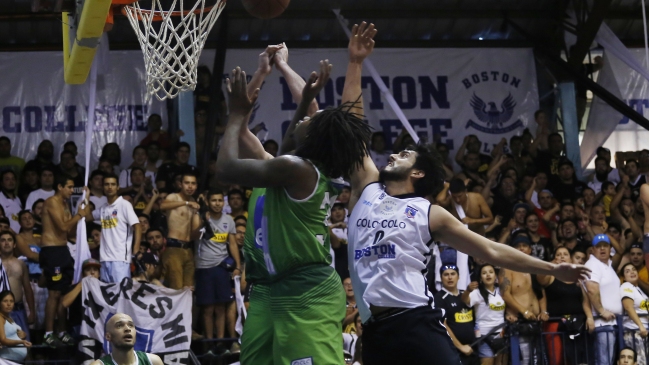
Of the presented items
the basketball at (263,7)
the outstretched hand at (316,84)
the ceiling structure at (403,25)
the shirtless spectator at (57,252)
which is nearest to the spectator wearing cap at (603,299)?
the ceiling structure at (403,25)

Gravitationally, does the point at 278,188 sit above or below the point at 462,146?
below

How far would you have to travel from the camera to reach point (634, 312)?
11805 millimetres

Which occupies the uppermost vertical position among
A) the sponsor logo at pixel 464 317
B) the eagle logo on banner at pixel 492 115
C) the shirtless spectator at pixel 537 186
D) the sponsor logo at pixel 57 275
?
the eagle logo on banner at pixel 492 115

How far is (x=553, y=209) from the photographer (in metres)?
13.9

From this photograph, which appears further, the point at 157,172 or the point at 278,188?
the point at 157,172

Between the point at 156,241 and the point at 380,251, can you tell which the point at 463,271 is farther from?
the point at 380,251

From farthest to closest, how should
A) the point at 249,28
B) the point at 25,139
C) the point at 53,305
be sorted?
the point at 249,28
the point at 25,139
the point at 53,305

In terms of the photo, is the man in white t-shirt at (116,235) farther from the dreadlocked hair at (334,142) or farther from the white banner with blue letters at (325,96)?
the dreadlocked hair at (334,142)

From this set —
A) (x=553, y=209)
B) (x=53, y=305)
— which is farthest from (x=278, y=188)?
(x=553, y=209)

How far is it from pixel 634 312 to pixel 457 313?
7.43ft

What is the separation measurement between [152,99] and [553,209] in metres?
6.80

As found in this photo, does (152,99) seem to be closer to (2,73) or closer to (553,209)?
(2,73)

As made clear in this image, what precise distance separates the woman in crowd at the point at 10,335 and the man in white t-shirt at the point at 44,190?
2.52 m

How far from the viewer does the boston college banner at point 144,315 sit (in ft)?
35.8
